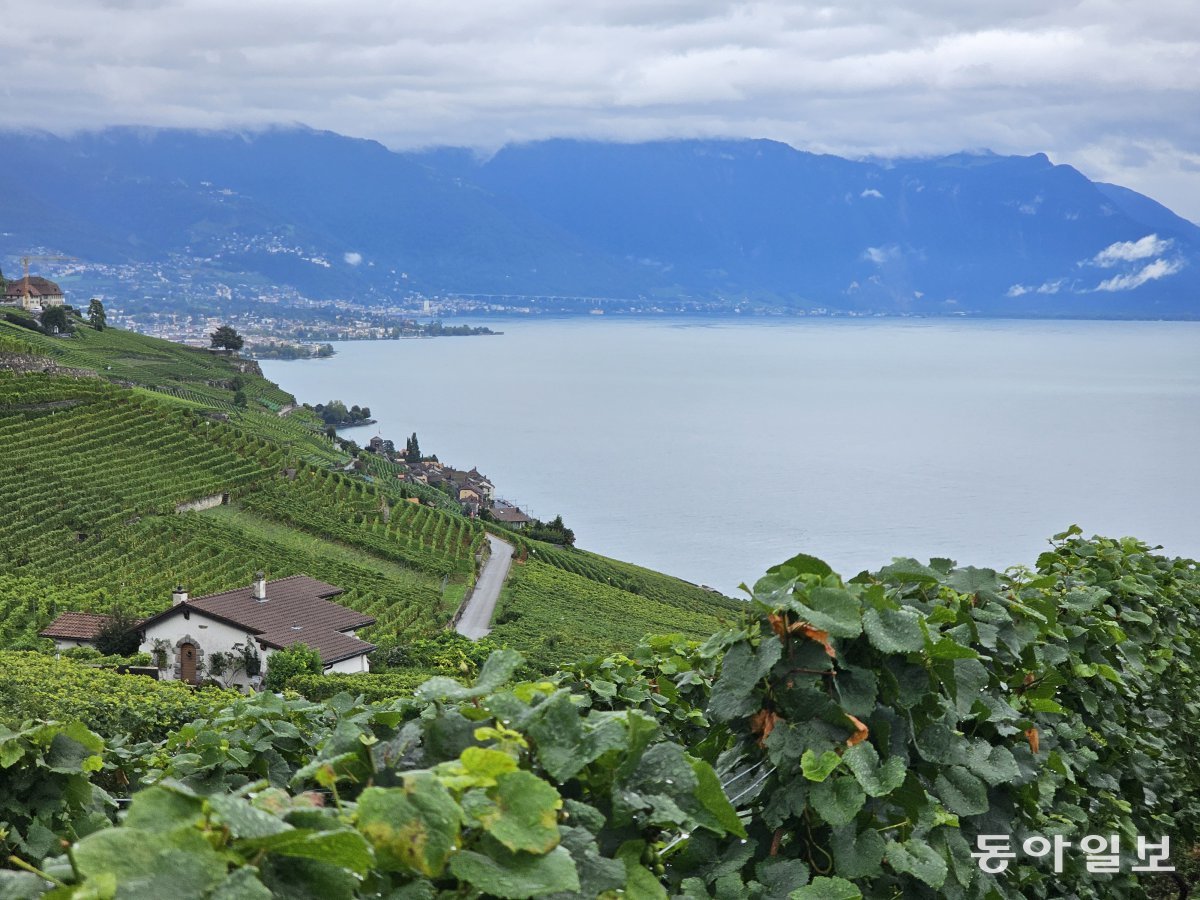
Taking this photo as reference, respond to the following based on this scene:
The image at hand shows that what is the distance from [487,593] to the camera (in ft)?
134

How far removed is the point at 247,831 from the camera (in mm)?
1412

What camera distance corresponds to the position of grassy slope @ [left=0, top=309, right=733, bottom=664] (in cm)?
3325

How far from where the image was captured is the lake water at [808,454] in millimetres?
71375

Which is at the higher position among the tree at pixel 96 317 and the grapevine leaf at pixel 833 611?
the tree at pixel 96 317

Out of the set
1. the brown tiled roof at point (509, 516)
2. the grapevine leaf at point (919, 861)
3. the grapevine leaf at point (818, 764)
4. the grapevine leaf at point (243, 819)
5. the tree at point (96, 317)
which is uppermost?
the tree at point (96, 317)

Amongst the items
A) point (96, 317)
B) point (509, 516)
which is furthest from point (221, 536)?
point (96, 317)

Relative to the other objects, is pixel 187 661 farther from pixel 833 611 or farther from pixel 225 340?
pixel 225 340

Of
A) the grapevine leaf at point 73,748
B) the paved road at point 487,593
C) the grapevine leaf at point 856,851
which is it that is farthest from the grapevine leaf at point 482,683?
the paved road at point 487,593

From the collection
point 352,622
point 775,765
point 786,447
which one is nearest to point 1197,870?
point 775,765

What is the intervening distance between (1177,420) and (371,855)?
140 metres

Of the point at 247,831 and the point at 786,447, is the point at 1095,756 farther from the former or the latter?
the point at 786,447

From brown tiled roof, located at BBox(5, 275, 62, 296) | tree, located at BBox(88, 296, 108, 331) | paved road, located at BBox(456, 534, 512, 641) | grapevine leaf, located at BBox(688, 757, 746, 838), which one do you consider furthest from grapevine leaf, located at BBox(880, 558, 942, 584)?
brown tiled roof, located at BBox(5, 275, 62, 296)

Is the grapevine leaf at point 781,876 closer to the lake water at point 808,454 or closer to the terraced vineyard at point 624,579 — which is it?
the terraced vineyard at point 624,579

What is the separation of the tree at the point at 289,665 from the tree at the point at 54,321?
186 ft
